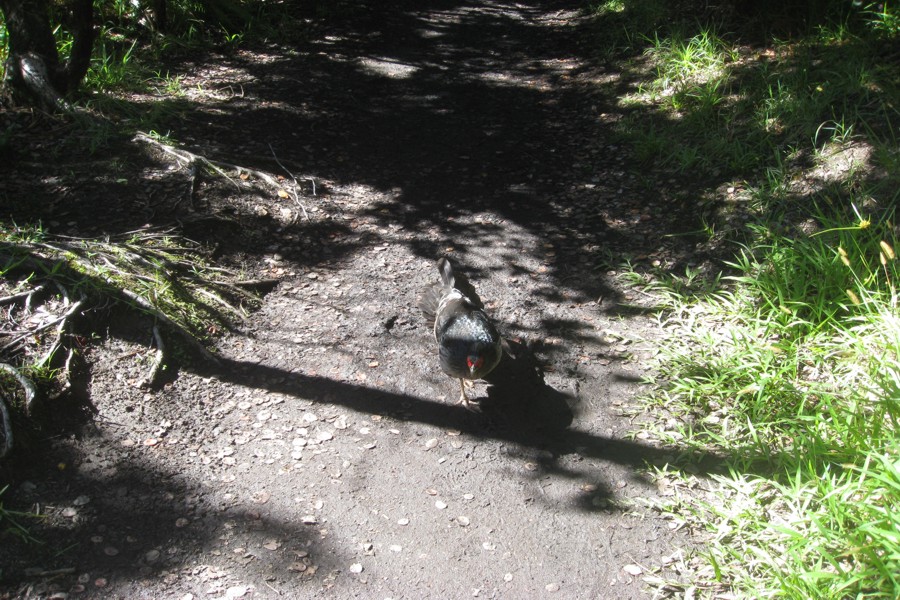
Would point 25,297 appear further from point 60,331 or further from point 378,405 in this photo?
point 378,405

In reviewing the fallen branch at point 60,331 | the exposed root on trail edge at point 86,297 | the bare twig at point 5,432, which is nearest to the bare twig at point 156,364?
the exposed root on trail edge at point 86,297

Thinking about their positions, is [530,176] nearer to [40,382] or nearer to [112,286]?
[112,286]

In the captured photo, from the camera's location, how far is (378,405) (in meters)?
4.11

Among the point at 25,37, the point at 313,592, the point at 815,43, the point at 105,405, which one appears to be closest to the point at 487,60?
the point at 815,43

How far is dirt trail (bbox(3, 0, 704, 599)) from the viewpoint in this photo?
3158 mm

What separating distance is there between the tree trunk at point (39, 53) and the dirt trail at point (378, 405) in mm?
1164

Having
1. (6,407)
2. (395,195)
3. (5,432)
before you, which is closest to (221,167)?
(395,195)

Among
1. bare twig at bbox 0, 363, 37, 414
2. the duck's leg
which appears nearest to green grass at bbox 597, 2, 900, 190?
the duck's leg

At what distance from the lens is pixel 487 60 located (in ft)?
31.0

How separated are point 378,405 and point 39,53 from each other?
520 cm

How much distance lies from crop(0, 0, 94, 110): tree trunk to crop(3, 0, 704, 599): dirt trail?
1.16m

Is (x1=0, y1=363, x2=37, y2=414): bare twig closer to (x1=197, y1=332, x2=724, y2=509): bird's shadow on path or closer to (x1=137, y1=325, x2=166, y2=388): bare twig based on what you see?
(x1=137, y1=325, x2=166, y2=388): bare twig

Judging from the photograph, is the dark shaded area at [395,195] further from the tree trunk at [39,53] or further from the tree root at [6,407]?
the tree trunk at [39,53]

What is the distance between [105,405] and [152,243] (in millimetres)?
1533
